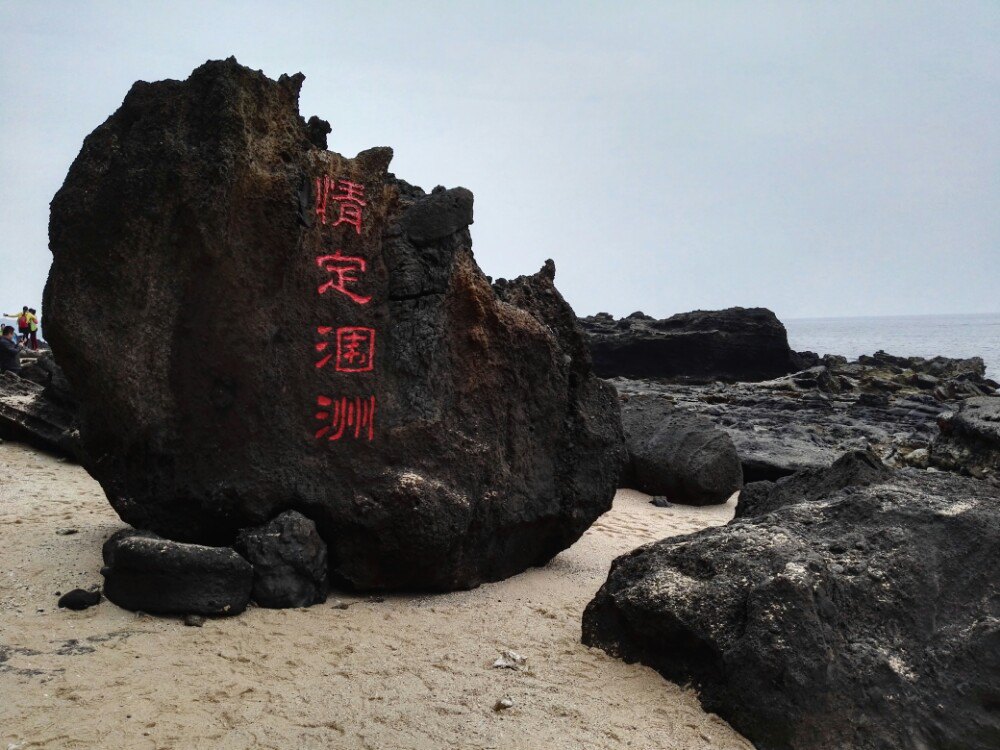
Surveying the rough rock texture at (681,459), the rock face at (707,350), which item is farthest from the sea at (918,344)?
the rough rock texture at (681,459)

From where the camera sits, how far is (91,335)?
14.8 feet

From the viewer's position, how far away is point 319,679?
145 inches

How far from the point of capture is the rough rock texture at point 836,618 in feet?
10.6

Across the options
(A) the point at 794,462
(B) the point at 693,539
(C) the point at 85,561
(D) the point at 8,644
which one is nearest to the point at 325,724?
(D) the point at 8,644

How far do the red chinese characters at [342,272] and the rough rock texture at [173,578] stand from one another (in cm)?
167

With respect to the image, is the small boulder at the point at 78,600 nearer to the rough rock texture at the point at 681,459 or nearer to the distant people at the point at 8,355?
the rough rock texture at the point at 681,459

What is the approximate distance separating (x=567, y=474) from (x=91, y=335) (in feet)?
10.4

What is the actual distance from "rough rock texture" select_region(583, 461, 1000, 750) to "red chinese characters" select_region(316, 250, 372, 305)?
88.6 inches

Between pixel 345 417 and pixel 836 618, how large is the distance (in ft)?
9.34

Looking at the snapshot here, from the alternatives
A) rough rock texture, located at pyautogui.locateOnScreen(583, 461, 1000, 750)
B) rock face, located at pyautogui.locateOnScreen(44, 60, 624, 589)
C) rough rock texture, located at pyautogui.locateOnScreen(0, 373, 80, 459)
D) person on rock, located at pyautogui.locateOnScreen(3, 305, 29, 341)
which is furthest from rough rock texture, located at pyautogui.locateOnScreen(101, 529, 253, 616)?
person on rock, located at pyautogui.locateOnScreen(3, 305, 29, 341)

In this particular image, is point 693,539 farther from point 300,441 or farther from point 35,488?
point 35,488

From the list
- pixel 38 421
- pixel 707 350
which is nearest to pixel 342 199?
pixel 38 421

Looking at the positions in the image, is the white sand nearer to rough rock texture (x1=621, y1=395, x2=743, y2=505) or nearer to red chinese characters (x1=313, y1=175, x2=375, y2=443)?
red chinese characters (x1=313, y1=175, x2=375, y2=443)

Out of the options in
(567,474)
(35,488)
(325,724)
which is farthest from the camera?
(35,488)
